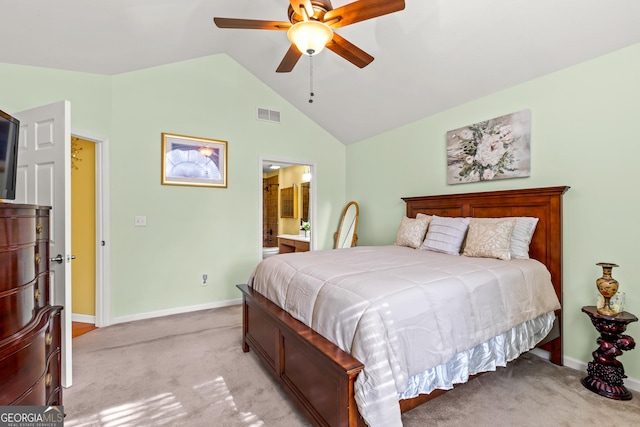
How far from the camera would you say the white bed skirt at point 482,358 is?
1.55m

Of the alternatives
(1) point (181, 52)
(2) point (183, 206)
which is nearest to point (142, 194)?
(2) point (183, 206)

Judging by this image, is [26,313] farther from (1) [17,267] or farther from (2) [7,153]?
(2) [7,153]

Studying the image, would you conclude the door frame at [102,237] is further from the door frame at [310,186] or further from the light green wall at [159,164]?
the door frame at [310,186]

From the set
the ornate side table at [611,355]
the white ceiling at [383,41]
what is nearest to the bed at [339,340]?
the ornate side table at [611,355]

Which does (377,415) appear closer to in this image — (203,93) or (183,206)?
(183,206)

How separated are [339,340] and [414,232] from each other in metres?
1.97

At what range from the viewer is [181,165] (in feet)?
12.2

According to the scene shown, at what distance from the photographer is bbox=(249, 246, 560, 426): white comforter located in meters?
1.35

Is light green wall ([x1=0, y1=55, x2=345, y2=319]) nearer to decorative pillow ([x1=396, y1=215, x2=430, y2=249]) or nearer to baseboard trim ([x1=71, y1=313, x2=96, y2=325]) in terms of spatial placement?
baseboard trim ([x1=71, y1=313, x2=96, y2=325])

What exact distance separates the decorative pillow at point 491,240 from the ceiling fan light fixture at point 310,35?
1.97m

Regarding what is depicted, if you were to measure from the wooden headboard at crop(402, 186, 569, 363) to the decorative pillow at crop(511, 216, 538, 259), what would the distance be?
0.09 m

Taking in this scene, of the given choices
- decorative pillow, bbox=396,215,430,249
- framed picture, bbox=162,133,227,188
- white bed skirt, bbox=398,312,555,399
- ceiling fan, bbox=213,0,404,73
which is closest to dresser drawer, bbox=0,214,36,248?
ceiling fan, bbox=213,0,404,73

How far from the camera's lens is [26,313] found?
1396 millimetres

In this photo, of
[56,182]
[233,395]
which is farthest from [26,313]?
[233,395]
